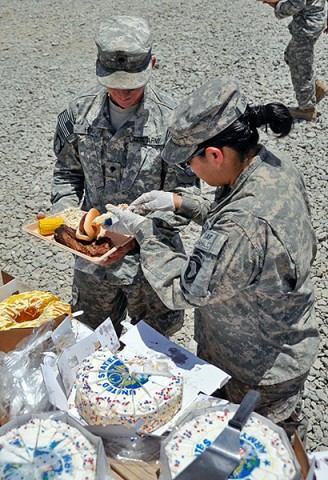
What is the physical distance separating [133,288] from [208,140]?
1.30m

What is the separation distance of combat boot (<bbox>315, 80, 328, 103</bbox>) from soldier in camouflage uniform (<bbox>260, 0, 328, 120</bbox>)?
27 cm

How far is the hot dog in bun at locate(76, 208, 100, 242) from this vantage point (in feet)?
9.16

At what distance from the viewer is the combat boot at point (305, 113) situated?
7.14 m

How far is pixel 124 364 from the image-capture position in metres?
2.15

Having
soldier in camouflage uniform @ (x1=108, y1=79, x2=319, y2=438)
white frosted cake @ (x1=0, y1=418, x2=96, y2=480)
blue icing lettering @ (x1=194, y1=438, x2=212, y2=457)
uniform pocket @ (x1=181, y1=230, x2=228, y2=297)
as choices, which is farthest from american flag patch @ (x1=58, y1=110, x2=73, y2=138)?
blue icing lettering @ (x1=194, y1=438, x2=212, y2=457)

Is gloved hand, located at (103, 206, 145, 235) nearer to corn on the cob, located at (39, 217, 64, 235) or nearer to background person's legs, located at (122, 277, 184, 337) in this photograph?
corn on the cob, located at (39, 217, 64, 235)

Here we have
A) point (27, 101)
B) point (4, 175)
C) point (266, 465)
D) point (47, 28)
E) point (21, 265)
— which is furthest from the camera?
point (47, 28)

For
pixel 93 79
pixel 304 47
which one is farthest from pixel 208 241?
pixel 93 79

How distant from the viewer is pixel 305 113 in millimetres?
7176

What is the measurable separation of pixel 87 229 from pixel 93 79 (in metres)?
6.12

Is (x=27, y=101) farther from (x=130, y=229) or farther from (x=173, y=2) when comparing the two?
(x=130, y=229)

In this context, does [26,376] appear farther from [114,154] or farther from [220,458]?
[114,154]

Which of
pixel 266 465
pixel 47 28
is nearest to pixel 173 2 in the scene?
pixel 47 28

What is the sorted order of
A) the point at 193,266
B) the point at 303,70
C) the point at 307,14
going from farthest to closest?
the point at 303,70 → the point at 307,14 → the point at 193,266
